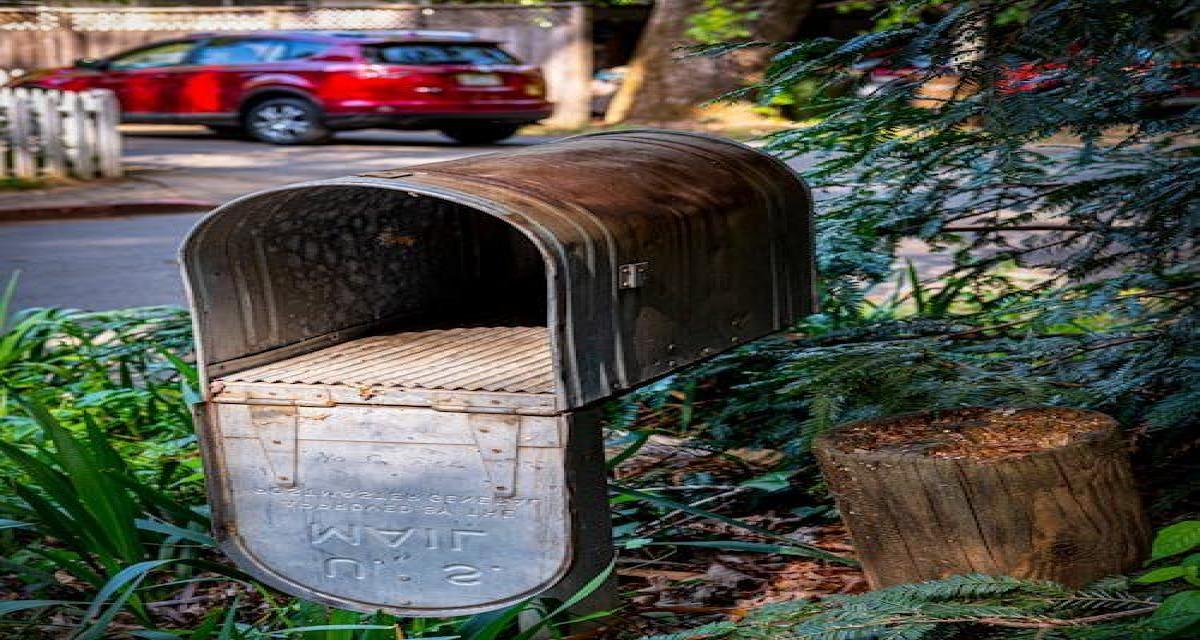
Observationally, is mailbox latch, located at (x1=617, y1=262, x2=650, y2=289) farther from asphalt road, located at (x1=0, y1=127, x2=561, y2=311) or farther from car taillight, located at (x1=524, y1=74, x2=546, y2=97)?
car taillight, located at (x1=524, y1=74, x2=546, y2=97)

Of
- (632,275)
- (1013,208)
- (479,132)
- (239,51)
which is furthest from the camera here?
(239,51)

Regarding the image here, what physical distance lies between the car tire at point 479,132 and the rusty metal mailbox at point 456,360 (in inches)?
545

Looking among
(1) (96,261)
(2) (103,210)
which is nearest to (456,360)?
(1) (96,261)

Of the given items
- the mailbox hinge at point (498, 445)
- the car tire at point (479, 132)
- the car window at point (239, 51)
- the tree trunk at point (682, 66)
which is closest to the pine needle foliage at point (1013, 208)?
the mailbox hinge at point (498, 445)

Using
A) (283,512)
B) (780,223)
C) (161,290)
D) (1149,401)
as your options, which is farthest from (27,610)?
(161,290)

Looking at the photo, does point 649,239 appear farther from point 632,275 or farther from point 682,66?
point 682,66

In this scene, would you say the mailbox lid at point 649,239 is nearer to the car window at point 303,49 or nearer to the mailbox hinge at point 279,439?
the mailbox hinge at point 279,439

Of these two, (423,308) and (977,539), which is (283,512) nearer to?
(423,308)

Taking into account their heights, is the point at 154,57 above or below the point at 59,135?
above

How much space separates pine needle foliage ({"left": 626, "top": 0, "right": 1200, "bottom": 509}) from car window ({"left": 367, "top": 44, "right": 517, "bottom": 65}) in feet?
42.2

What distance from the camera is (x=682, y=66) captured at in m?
18.9

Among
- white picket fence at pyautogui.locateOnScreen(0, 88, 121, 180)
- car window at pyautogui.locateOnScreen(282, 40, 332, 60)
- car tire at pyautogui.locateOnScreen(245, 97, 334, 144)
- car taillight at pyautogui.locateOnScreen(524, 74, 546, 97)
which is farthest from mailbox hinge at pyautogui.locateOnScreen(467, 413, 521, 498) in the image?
car window at pyautogui.locateOnScreen(282, 40, 332, 60)

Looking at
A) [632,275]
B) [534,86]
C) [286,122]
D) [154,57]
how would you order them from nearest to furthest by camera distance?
[632,275], [534,86], [286,122], [154,57]

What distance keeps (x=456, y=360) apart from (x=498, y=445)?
0.52m
